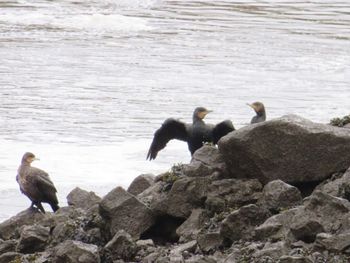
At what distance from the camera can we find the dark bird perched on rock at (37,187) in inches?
511

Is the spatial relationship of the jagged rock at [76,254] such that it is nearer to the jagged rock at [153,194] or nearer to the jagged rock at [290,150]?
the jagged rock at [153,194]

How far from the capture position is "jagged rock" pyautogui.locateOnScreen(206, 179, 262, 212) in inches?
404

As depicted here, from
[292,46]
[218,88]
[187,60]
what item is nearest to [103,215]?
[218,88]

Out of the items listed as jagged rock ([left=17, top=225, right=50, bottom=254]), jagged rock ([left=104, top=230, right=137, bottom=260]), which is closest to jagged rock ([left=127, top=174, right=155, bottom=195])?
jagged rock ([left=17, top=225, right=50, bottom=254])

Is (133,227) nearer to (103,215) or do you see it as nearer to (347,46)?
(103,215)

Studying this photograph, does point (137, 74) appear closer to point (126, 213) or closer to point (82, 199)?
point (82, 199)

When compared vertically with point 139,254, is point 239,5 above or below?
below

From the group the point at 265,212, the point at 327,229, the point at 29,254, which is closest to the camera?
the point at 327,229

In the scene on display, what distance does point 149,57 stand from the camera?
110 ft

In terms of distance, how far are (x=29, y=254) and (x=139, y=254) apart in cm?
114

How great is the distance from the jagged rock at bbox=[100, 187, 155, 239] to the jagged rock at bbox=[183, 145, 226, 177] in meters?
0.56

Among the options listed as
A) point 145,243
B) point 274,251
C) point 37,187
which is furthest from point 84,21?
point 274,251

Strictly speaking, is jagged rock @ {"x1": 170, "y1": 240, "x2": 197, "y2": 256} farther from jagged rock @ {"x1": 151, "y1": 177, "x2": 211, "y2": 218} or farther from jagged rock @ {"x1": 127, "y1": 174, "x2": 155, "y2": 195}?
jagged rock @ {"x1": 127, "y1": 174, "x2": 155, "y2": 195}

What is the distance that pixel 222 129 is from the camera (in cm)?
1402
